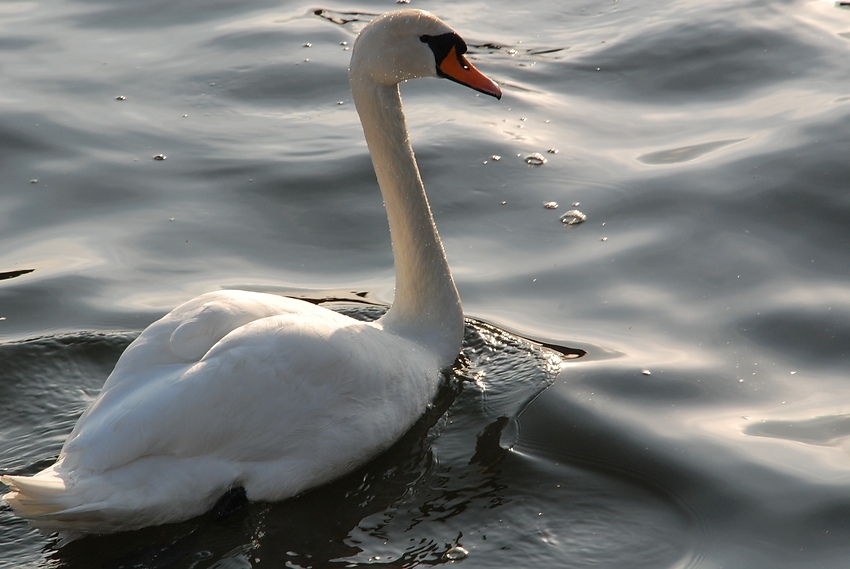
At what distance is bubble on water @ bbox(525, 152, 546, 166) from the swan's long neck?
278 cm

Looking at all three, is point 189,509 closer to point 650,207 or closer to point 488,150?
point 650,207

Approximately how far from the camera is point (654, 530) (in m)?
5.31

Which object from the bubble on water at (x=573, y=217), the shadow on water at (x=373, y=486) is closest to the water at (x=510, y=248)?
the shadow on water at (x=373, y=486)

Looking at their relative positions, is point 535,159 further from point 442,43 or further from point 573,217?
point 442,43

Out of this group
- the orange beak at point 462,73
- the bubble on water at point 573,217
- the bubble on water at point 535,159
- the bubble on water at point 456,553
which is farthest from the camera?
the bubble on water at point 535,159

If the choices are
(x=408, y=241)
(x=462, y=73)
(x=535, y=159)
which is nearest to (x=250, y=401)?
(x=408, y=241)

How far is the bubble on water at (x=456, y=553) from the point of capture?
5.09m

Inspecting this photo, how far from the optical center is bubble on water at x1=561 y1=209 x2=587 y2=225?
331 inches

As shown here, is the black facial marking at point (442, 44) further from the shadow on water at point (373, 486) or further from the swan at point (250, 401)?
the shadow on water at point (373, 486)

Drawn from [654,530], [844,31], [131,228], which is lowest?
[654,530]

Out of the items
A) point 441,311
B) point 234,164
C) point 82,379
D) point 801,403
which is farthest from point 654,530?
point 234,164

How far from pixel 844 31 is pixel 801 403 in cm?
630

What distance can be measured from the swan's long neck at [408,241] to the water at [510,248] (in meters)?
0.34

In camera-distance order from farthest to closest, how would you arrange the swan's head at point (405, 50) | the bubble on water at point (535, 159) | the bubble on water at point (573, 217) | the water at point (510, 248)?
the bubble on water at point (535, 159)
the bubble on water at point (573, 217)
the swan's head at point (405, 50)
the water at point (510, 248)
